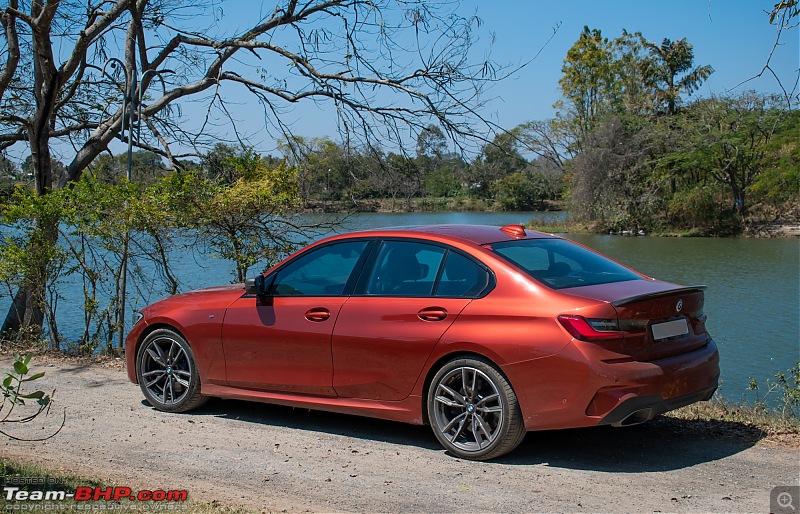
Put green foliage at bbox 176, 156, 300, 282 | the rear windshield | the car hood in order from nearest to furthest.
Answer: the rear windshield, the car hood, green foliage at bbox 176, 156, 300, 282

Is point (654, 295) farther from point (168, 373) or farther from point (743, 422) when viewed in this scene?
point (168, 373)

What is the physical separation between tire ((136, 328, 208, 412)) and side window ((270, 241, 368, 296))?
1.12 m

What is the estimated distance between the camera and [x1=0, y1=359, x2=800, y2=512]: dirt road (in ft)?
15.6

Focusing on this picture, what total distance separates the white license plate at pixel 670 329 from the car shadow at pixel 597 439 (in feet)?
2.82

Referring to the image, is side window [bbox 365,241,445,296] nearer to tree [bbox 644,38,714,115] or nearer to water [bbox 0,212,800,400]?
water [bbox 0,212,800,400]

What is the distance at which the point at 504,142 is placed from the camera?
10.5 metres

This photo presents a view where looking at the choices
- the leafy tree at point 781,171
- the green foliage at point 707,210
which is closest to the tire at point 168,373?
the leafy tree at point 781,171

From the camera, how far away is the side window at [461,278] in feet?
18.6

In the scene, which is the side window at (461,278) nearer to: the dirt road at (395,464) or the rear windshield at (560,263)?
the rear windshield at (560,263)

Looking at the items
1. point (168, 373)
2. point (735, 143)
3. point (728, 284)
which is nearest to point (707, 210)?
point (735, 143)

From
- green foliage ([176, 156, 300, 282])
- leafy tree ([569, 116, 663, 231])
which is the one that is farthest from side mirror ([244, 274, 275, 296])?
leafy tree ([569, 116, 663, 231])

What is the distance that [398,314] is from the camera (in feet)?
19.4

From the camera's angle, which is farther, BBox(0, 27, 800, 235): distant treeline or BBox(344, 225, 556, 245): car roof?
BBox(0, 27, 800, 235): distant treeline

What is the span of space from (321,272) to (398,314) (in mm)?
1008
